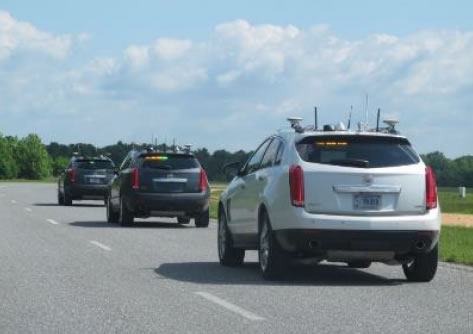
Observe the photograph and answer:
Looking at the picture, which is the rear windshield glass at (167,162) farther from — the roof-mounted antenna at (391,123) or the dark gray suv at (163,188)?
the roof-mounted antenna at (391,123)

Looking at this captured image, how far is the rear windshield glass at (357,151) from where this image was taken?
1256cm

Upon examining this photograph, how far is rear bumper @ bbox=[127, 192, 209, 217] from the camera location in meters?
24.2

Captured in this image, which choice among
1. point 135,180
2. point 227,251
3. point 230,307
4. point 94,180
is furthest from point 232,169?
point 94,180

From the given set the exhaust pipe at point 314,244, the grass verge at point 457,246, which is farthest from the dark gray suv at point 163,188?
the exhaust pipe at point 314,244

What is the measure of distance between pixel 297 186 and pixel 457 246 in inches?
333

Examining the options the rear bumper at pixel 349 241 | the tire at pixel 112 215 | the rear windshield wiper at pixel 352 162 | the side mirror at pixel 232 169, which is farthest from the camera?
the tire at pixel 112 215

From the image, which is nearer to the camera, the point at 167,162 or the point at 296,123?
the point at 296,123

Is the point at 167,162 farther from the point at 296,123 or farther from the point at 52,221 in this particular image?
the point at 296,123

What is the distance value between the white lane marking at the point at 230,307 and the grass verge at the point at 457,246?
5.94 metres

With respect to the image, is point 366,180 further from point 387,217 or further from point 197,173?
point 197,173

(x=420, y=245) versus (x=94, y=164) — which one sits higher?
(x=94, y=164)

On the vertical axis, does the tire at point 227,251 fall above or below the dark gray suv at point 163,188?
below

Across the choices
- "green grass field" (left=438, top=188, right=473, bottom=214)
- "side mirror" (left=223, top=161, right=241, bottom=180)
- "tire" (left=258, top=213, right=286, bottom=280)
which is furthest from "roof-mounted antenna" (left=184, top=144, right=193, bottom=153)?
"green grass field" (left=438, top=188, right=473, bottom=214)

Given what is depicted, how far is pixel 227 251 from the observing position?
1477 cm
